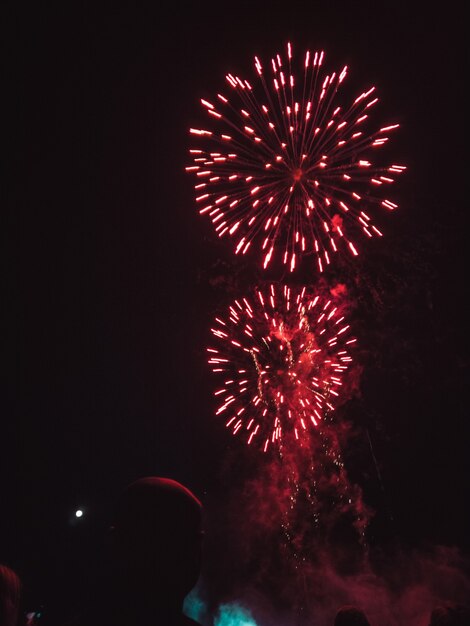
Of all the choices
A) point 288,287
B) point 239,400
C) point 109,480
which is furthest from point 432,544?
point 109,480

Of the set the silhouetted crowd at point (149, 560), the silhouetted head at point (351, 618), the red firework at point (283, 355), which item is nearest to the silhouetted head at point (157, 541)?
the silhouetted crowd at point (149, 560)

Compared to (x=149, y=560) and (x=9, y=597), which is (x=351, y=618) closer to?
(x=9, y=597)

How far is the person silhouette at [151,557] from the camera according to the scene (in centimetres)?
160

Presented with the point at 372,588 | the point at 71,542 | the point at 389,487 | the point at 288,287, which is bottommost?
the point at 71,542

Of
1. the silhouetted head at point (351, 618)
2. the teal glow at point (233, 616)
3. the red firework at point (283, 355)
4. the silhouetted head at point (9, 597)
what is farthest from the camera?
the teal glow at point (233, 616)

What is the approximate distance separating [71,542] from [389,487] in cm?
1713

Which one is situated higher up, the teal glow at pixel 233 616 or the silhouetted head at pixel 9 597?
the silhouetted head at pixel 9 597

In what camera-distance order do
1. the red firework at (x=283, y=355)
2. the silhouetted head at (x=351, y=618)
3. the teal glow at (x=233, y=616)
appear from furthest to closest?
the teal glow at (x=233, y=616) < the red firework at (x=283, y=355) < the silhouetted head at (x=351, y=618)

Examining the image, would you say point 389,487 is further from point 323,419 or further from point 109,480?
point 109,480

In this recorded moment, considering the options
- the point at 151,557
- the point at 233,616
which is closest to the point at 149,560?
the point at 151,557

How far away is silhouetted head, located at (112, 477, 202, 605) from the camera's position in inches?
64.7

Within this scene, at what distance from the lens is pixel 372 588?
12.7 m

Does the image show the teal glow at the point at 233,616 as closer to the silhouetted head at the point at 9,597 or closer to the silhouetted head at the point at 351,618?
the silhouetted head at the point at 351,618

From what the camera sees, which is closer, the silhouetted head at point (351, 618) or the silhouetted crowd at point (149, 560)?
the silhouetted crowd at point (149, 560)
